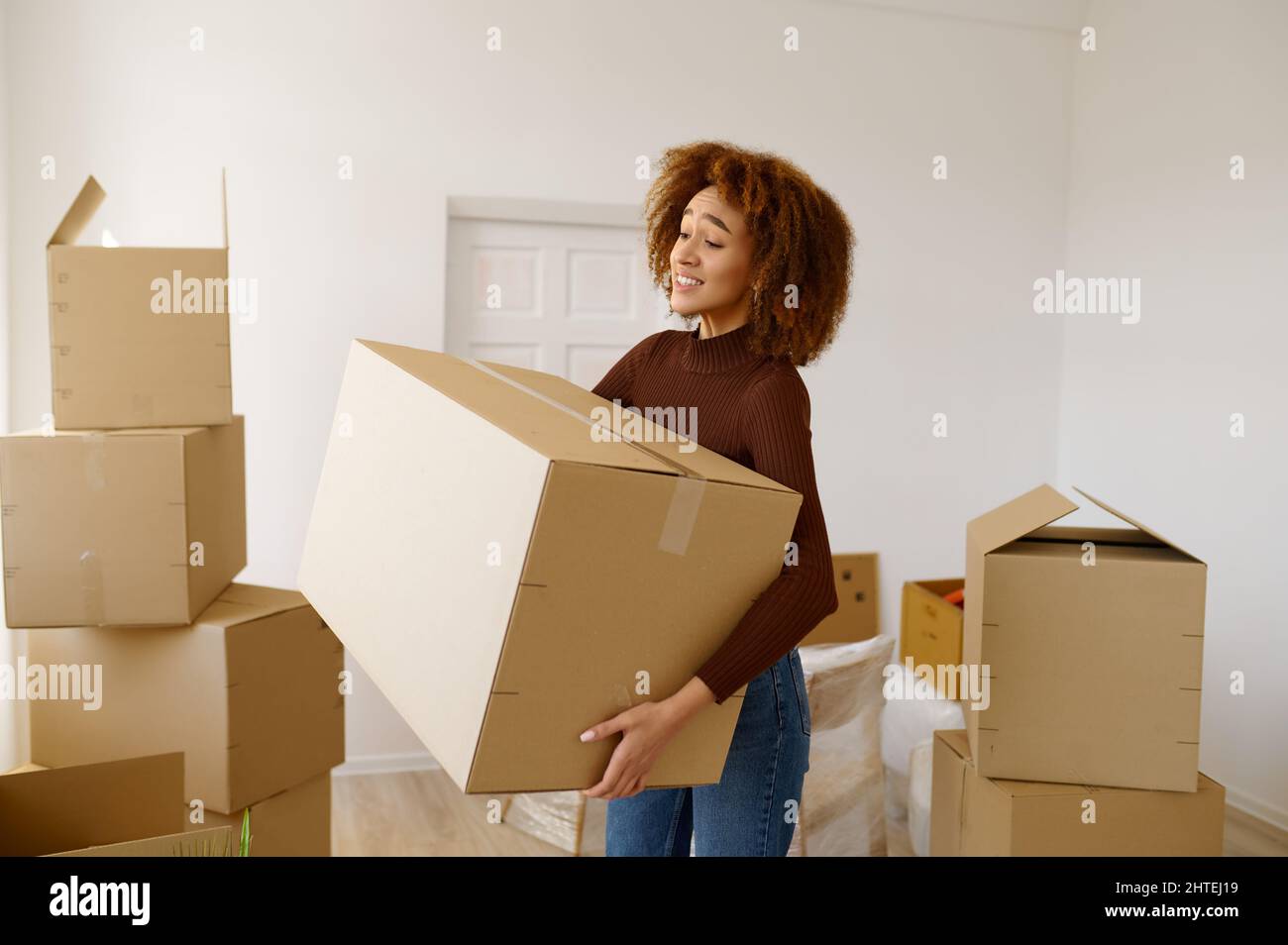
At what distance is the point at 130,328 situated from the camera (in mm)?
1817

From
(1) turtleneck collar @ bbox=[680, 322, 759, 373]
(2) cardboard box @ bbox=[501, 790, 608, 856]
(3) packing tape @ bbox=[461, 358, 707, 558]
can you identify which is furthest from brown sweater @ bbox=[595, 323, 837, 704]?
(2) cardboard box @ bbox=[501, 790, 608, 856]

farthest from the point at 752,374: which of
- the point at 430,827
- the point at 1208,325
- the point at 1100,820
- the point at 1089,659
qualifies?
the point at 1208,325

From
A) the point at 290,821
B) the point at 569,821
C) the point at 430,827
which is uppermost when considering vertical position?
the point at 290,821

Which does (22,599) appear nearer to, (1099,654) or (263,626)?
(263,626)

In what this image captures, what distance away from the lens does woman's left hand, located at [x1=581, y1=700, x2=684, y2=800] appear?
3.37ft

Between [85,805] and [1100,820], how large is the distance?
1455mm

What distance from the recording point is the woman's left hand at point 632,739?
3.37ft

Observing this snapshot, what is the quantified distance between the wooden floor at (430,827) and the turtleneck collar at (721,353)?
5.25 feet

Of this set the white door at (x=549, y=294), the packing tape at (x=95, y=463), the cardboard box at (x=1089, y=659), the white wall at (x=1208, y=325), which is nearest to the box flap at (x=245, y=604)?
the packing tape at (x=95, y=463)

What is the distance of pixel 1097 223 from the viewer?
373 cm

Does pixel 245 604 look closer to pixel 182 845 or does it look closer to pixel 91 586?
pixel 91 586

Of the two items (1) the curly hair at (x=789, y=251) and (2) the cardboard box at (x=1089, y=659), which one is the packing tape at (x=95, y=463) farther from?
(2) the cardboard box at (x=1089, y=659)
